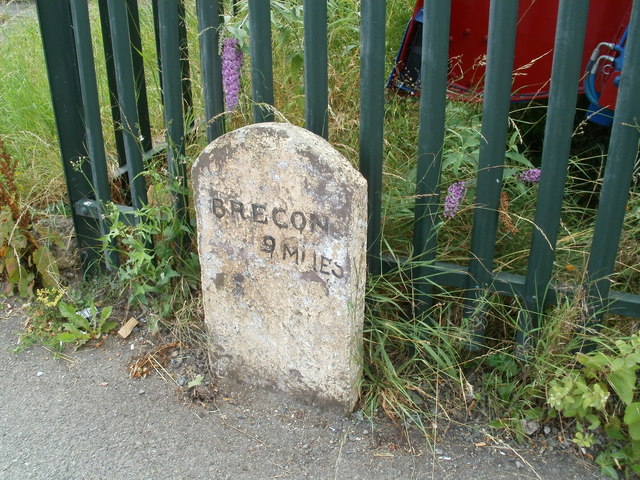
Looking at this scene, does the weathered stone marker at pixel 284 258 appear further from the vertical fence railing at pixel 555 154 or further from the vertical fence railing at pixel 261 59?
the vertical fence railing at pixel 555 154

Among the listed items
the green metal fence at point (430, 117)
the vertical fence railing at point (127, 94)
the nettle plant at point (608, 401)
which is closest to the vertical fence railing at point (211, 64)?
the green metal fence at point (430, 117)

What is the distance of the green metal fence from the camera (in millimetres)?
2244

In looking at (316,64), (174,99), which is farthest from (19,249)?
(316,64)

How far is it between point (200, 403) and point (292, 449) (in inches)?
17.3

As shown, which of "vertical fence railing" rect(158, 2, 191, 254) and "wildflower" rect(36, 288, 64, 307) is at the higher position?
"vertical fence railing" rect(158, 2, 191, 254)

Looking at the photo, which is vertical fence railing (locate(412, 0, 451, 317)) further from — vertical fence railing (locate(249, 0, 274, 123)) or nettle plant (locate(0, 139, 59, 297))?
nettle plant (locate(0, 139, 59, 297))

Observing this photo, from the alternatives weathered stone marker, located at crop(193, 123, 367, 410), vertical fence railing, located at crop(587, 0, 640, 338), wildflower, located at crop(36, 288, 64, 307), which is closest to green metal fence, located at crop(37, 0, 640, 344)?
vertical fence railing, located at crop(587, 0, 640, 338)

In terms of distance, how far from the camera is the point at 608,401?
242cm

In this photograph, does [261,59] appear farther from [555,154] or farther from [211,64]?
[555,154]

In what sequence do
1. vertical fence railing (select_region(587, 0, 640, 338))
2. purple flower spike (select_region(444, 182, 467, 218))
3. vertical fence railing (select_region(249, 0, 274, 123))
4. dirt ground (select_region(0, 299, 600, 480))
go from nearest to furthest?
vertical fence railing (select_region(587, 0, 640, 338))
dirt ground (select_region(0, 299, 600, 480))
vertical fence railing (select_region(249, 0, 274, 123))
purple flower spike (select_region(444, 182, 467, 218))

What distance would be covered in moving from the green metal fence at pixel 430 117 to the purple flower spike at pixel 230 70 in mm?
48

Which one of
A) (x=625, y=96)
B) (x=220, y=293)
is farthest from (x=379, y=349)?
(x=625, y=96)

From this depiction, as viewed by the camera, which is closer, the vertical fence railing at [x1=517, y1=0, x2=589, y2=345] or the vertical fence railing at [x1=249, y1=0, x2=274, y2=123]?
the vertical fence railing at [x1=517, y1=0, x2=589, y2=345]

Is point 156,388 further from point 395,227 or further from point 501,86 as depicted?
point 501,86
